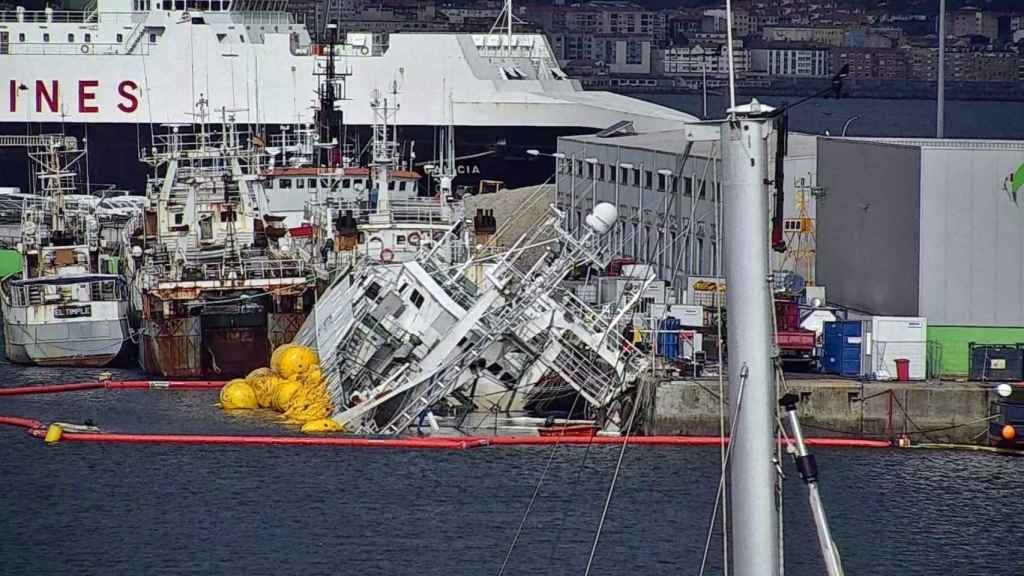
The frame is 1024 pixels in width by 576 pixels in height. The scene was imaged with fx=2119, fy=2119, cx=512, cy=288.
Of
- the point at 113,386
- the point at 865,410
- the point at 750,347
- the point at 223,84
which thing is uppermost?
the point at 750,347

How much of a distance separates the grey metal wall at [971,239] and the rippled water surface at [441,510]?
9.54 ft

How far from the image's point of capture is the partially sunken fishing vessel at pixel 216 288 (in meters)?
34.5

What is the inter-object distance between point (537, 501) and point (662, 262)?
48.2ft

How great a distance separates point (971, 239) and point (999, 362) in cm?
187

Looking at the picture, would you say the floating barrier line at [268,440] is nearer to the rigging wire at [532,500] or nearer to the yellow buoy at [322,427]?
the yellow buoy at [322,427]

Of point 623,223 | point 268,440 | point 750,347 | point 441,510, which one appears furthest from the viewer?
point 623,223

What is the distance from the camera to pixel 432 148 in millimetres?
64312

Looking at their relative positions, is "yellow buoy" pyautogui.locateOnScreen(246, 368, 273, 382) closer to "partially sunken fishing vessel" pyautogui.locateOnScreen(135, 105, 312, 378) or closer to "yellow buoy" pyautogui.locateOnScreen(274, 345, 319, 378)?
"yellow buoy" pyautogui.locateOnScreen(274, 345, 319, 378)

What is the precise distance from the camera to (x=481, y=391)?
92.7 feet

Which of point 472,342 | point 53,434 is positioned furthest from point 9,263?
point 472,342

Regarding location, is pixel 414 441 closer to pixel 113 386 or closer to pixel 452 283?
pixel 452 283

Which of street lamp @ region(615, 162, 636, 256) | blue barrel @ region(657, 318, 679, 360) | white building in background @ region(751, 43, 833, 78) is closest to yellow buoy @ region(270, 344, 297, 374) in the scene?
blue barrel @ region(657, 318, 679, 360)

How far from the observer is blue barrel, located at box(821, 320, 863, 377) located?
2839cm

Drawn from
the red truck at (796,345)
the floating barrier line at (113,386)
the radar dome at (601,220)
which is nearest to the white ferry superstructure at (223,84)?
the floating barrier line at (113,386)
